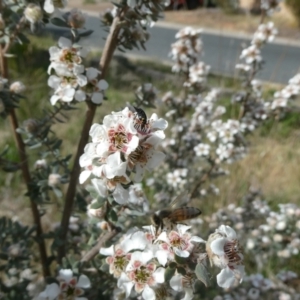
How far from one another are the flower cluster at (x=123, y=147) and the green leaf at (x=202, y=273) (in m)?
0.23

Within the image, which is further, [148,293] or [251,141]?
[251,141]

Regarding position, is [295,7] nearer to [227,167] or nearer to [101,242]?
[227,167]

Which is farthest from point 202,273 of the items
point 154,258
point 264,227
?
point 264,227

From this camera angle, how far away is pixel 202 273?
1.03 metres

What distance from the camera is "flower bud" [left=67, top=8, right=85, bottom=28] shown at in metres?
1.57

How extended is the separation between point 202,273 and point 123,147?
295mm

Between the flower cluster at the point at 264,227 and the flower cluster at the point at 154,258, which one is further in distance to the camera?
the flower cluster at the point at 264,227

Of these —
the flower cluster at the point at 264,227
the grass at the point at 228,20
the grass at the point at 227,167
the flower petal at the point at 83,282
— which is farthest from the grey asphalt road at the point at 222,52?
the flower petal at the point at 83,282

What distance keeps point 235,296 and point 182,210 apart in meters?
1.08

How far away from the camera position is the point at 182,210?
3.77 ft

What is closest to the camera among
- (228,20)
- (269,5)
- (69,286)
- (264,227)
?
(69,286)

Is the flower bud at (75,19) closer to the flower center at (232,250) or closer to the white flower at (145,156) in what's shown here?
the white flower at (145,156)

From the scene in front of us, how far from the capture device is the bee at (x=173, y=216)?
114 cm

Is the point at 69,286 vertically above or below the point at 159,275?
below
